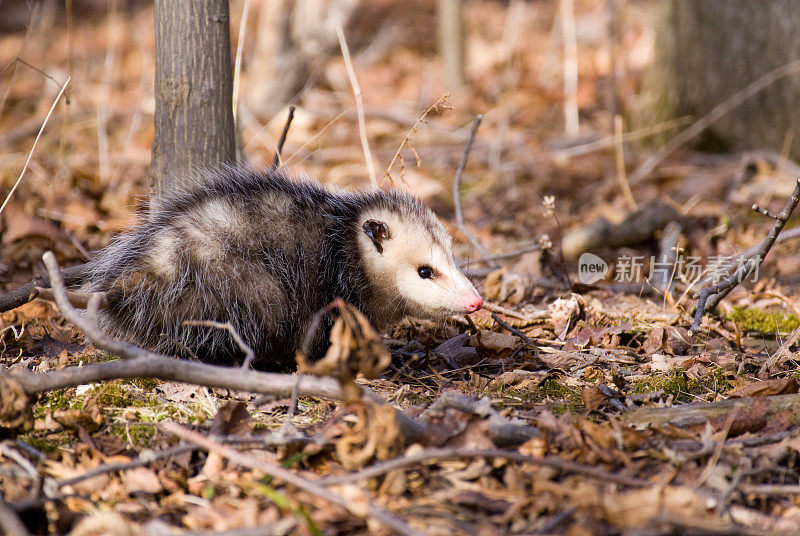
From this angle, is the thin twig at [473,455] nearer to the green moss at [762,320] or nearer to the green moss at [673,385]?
the green moss at [673,385]

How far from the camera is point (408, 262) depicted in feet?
9.27

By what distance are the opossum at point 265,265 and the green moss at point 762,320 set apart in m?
1.24

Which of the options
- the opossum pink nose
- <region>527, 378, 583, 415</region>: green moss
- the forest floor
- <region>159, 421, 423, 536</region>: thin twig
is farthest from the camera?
the opossum pink nose

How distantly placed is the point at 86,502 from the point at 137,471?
0.43ft

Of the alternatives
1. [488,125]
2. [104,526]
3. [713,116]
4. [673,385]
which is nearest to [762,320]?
[673,385]

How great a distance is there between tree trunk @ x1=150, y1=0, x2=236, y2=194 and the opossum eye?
94 cm

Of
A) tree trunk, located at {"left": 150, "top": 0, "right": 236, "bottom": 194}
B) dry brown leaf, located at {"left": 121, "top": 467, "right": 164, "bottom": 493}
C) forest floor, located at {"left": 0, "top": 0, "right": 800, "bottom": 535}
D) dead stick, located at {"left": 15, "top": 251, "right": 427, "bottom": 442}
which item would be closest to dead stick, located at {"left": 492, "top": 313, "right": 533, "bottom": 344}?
forest floor, located at {"left": 0, "top": 0, "right": 800, "bottom": 535}

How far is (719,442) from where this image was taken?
1873 millimetres

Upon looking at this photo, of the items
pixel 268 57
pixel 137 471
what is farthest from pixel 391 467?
pixel 268 57

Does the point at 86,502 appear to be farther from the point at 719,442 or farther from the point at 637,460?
the point at 719,442

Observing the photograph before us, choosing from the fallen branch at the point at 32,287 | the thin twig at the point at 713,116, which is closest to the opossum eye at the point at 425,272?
the fallen branch at the point at 32,287

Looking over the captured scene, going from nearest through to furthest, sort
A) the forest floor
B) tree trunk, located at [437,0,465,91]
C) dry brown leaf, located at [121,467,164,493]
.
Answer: the forest floor → dry brown leaf, located at [121,467,164,493] → tree trunk, located at [437,0,465,91]

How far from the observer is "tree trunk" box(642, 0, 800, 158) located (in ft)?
14.8

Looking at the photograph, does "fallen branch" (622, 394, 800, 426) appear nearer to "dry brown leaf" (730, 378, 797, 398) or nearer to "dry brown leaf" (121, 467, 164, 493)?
"dry brown leaf" (730, 378, 797, 398)
